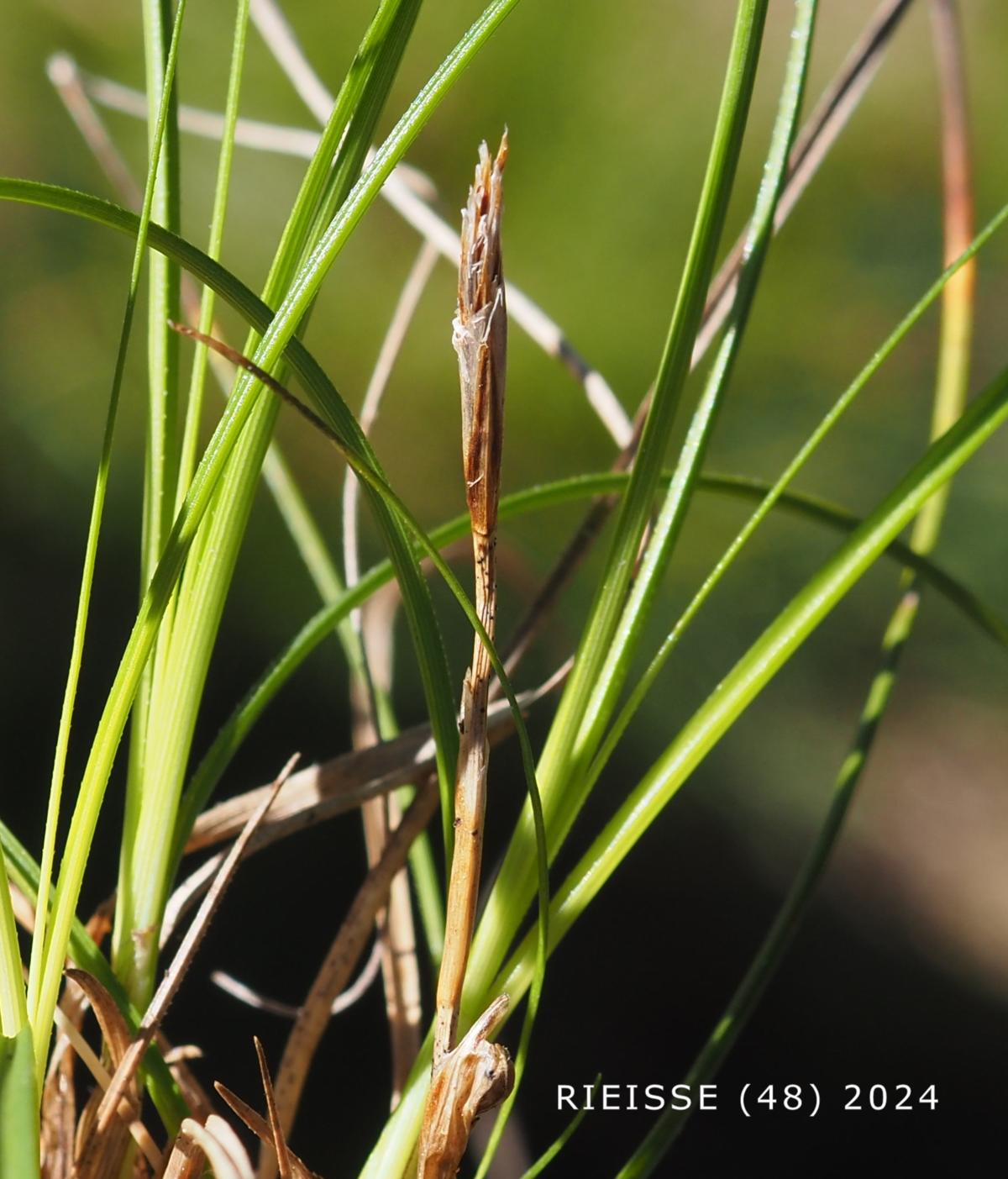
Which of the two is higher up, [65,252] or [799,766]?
[65,252]

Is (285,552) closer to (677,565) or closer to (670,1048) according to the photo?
(677,565)

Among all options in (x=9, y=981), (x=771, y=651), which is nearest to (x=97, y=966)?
(x=9, y=981)

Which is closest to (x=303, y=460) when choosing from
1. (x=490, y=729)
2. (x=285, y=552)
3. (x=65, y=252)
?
(x=285, y=552)

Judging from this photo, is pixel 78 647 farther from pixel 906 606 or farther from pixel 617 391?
pixel 617 391

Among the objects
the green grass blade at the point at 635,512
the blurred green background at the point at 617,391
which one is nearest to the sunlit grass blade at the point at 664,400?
the green grass blade at the point at 635,512

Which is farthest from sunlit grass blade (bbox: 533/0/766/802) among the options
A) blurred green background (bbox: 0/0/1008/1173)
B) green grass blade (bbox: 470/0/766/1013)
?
blurred green background (bbox: 0/0/1008/1173)

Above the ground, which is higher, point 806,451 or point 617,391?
point 617,391

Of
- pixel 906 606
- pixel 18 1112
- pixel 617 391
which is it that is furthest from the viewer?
pixel 617 391
